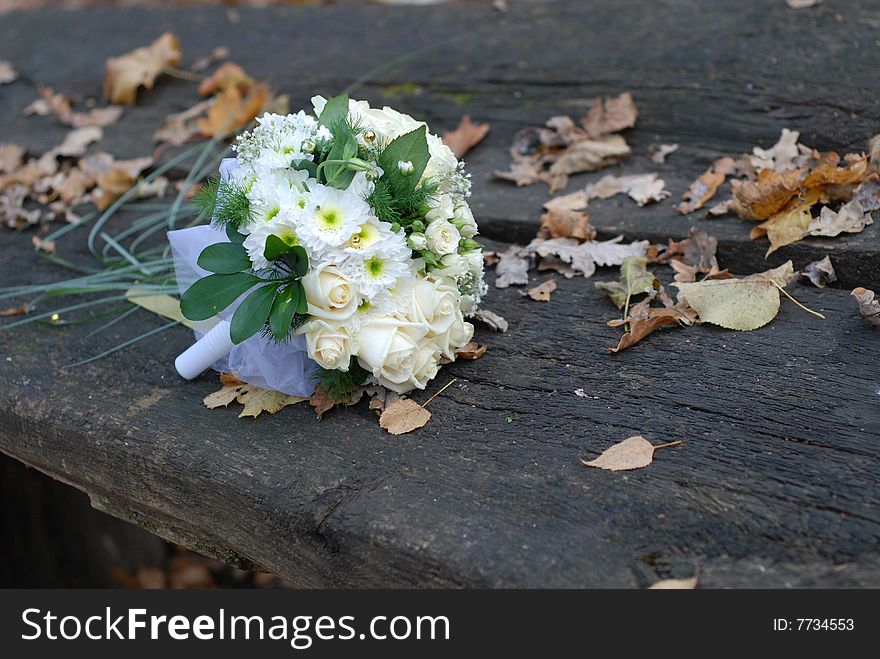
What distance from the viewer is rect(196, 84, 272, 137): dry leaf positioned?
3.46 m

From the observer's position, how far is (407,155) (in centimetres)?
181

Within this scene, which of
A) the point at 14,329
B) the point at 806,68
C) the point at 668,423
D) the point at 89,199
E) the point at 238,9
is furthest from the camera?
the point at 238,9

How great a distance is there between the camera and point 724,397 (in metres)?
1.80

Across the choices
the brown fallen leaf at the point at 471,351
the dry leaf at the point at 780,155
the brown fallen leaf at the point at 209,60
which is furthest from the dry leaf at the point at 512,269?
the brown fallen leaf at the point at 209,60

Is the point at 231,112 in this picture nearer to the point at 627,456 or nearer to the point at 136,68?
the point at 136,68

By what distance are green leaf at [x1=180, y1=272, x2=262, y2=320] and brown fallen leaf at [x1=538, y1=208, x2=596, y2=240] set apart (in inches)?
43.3

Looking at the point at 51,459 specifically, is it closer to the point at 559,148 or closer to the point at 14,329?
the point at 14,329

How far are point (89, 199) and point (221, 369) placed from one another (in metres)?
1.52

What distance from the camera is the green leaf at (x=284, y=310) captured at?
174 centimetres

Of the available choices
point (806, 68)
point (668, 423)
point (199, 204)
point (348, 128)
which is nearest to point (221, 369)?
point (199, 204)

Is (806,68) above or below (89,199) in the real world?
above

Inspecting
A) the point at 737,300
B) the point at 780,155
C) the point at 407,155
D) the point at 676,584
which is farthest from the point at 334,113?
the point at 780,155

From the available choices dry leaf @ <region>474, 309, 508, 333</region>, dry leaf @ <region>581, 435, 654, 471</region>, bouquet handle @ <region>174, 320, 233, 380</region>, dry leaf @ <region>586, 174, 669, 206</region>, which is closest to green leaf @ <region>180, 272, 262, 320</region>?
bouquet handle @ <region>174, 320, 233, 380</region>

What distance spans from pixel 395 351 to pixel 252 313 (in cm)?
31
